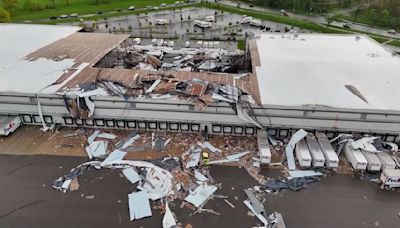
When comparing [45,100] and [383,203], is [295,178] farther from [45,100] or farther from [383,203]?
[45,100]

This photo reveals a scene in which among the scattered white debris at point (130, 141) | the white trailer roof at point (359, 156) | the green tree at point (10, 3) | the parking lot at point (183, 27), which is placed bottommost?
the white trailer roof at point (359, 156)

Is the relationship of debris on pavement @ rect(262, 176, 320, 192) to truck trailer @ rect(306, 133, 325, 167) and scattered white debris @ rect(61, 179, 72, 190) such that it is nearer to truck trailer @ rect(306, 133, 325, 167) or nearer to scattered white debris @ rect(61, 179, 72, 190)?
truck trailer @ rect(306, 133, 325, 167)

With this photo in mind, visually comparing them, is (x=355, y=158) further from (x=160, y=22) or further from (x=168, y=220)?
(x=160, y=22)

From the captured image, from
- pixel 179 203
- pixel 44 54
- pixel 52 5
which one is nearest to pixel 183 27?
pixel 44 54

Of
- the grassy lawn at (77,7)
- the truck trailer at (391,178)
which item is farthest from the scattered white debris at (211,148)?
the grassy lawn at (77,7)

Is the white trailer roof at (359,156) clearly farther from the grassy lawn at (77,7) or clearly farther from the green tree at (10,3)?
the green tree at (10,3)

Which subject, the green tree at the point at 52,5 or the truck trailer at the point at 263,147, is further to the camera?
the green tree at the point at 52,5
